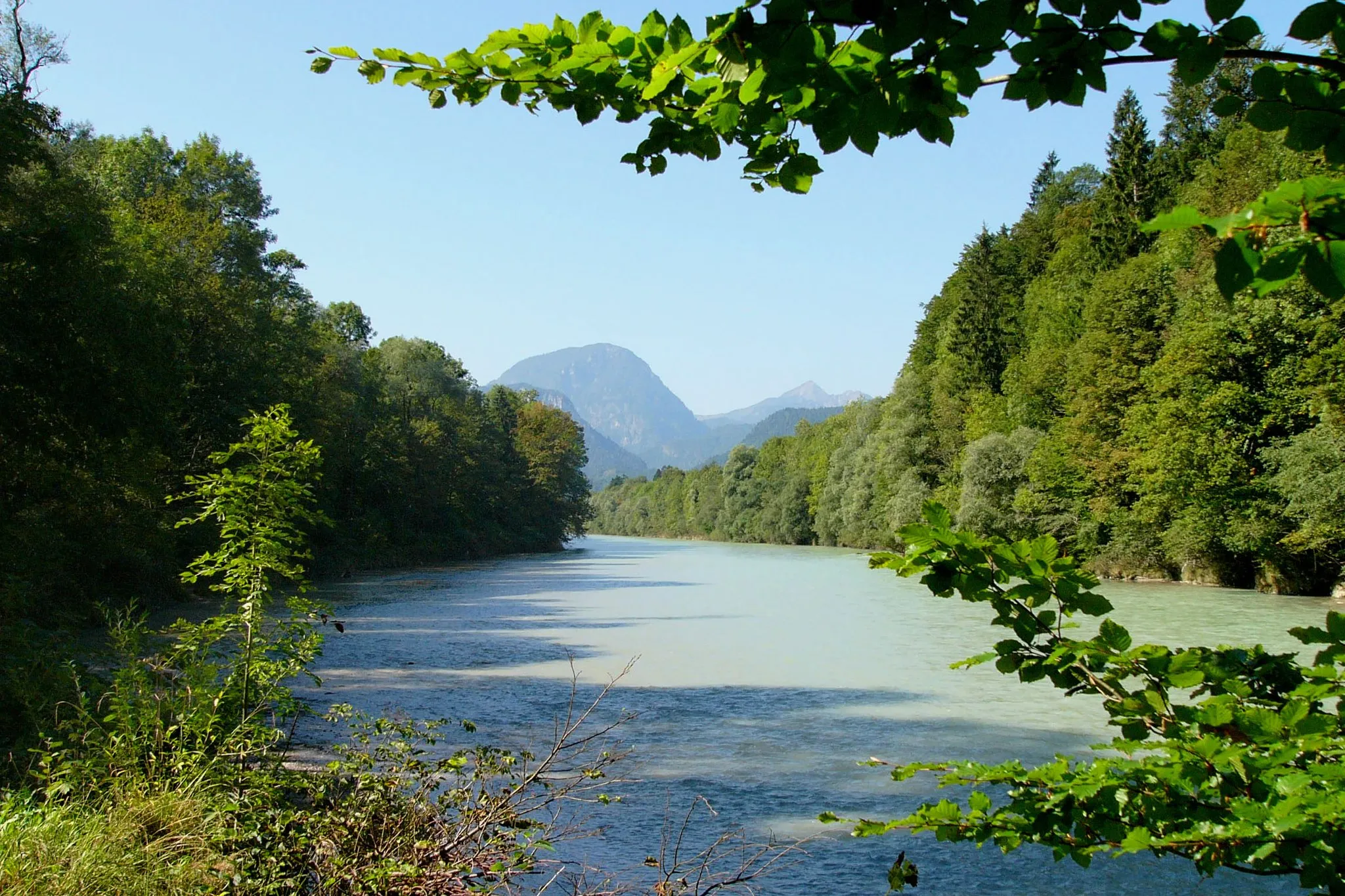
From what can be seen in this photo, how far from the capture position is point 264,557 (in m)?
5.84

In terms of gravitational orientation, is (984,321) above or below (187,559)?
above

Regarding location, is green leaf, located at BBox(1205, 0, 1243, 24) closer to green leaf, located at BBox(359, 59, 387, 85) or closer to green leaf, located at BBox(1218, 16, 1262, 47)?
green leaf, located at BBox(1218, 16, 1262, 47)

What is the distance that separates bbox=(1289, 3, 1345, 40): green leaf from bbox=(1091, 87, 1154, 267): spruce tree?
139 feet

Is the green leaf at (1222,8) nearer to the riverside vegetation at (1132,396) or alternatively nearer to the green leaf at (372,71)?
the riverside vegetation at (1132,396)

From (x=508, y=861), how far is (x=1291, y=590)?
29278 millimetres

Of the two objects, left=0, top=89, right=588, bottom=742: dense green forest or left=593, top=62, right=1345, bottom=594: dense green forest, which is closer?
left=0, top=89, right=588, bottom=742: dense green forest

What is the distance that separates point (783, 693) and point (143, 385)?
1210cm

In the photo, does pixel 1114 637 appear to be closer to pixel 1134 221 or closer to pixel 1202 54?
pixel 1202 54

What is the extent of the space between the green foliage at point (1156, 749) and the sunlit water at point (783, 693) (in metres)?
4.69

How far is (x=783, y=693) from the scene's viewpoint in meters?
13.0

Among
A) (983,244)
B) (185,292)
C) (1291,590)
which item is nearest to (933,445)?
(983,244)

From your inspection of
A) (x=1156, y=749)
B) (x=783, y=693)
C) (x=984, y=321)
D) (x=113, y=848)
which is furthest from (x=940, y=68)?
(x=984, y=321)

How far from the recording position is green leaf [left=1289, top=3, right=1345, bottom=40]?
125cm

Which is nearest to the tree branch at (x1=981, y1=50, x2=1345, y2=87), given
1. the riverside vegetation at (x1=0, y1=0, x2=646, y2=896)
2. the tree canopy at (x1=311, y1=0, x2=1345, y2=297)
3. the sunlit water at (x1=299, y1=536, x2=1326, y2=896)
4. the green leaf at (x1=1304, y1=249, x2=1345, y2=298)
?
the tree canopy at (x1=311, y1=0, x2=1345, y2=297)
